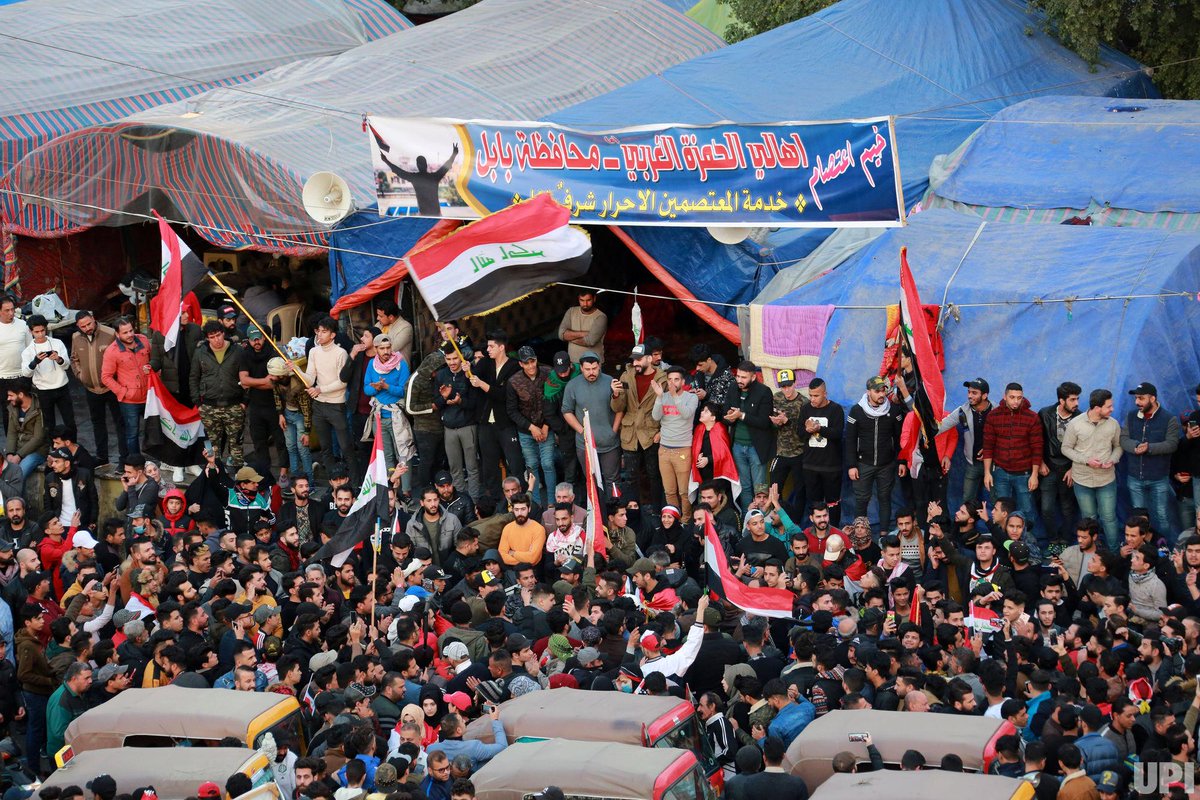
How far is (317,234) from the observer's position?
19656 millimetres

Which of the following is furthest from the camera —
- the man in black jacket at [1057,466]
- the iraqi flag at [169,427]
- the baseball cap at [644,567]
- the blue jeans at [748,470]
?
the iraqi flag at [169,427]

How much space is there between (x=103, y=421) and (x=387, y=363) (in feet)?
12.0

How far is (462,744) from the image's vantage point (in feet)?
37.7

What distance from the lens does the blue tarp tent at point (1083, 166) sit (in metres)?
17.9

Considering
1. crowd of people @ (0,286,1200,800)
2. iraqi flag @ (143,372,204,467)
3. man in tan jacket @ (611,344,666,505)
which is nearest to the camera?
crowd of people @ (0,286,1200,800)

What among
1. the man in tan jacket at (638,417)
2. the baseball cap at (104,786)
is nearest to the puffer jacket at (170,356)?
the man in tan jacket at (638,417)

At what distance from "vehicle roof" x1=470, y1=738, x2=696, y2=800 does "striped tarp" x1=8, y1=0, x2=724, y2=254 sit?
1003cm

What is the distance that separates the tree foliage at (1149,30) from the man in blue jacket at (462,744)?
13.4m

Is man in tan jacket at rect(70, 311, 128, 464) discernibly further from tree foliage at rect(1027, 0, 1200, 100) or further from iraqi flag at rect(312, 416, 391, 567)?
tree foliage at rect(1027, 0, 1200, 100)

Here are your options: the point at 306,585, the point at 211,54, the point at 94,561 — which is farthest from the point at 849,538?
the point at 211,54

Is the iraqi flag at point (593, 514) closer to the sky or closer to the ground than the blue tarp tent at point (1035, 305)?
closer to the ground

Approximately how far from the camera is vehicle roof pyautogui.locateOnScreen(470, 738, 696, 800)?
10305 mm

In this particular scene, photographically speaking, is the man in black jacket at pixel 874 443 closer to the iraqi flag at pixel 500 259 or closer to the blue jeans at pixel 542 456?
the blue jeans at pixel 542 456

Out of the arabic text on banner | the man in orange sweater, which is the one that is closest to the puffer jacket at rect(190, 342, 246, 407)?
the arabic text on banner
